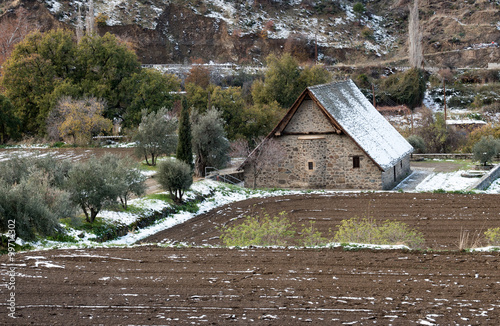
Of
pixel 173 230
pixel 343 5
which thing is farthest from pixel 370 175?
pixel 343 5

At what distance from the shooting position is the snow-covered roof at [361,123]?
98.4ft

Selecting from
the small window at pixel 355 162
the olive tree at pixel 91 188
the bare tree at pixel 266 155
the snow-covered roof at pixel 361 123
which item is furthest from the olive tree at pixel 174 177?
the small window at pixel 355 162

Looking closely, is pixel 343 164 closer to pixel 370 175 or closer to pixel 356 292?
pixel 370 175

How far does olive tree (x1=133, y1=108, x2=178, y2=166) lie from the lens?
1302 inches

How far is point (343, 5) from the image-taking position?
3467 inches

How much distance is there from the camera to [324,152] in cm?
3080

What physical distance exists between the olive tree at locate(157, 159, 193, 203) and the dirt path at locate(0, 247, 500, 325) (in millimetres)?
10643

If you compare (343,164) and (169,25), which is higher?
(169,25)

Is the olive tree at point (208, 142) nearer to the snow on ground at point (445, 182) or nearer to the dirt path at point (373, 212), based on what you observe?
Result: the dirt path at point (373, 212)

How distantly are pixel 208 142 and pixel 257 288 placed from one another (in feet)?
72.3

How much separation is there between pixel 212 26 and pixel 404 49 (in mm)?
25589

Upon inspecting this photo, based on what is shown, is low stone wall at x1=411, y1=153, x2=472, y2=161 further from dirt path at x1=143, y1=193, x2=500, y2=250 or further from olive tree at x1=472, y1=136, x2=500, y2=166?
dirt path at x1=143, y1=193, x2=500, y2=250

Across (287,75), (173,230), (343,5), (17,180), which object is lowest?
(173,230)

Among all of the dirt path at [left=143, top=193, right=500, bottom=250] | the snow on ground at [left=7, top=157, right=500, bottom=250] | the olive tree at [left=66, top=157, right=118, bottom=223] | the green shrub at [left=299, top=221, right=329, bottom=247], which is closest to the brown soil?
the green shrub at [left=299, top=221, right=329, bottom=247]
